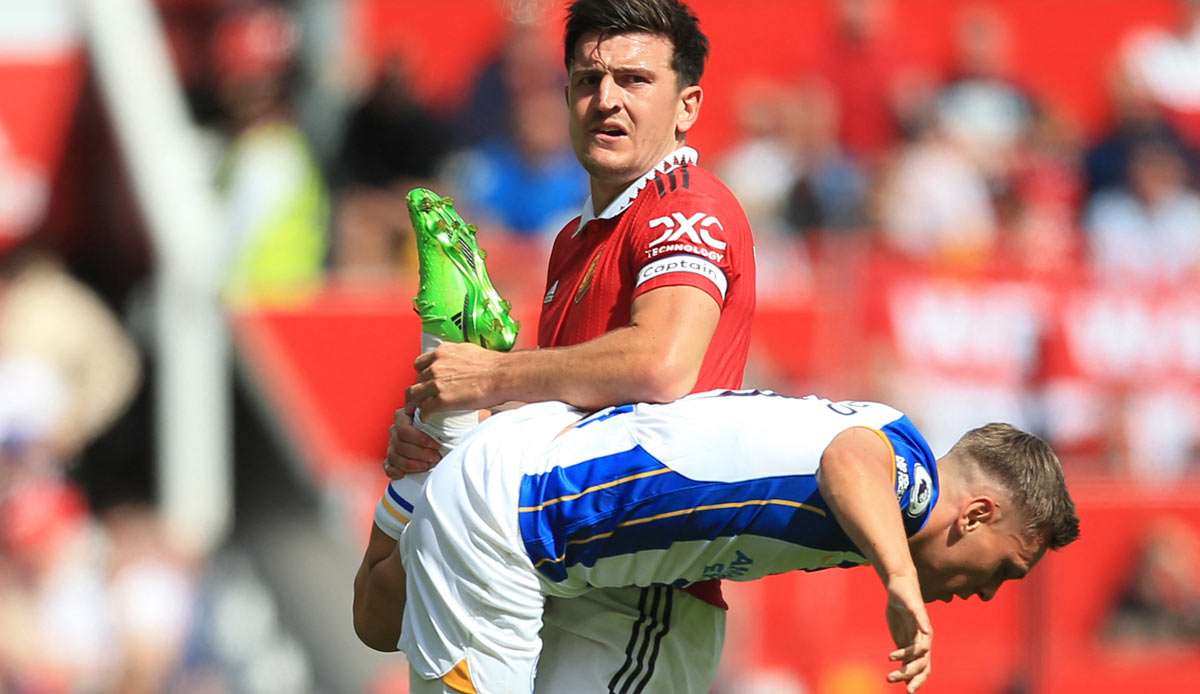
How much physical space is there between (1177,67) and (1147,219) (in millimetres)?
2417

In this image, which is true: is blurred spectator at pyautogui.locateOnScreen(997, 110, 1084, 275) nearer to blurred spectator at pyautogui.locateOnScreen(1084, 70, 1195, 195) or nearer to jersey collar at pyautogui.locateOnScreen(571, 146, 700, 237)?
blurred spectator at pyautogui.locateOnScreen(1084, 70, 1195, 195)

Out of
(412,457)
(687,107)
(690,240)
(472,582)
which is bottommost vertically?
(472,582)

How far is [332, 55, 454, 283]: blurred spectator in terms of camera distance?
1020cm

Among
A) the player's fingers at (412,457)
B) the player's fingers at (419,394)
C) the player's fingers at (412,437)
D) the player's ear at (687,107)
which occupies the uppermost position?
the player's ear at (687,107)

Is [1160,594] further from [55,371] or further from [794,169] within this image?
[55,371]

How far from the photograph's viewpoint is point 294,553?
9.22 meters

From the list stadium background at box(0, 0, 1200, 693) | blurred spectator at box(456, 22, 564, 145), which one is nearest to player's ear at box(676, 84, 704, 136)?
stadium background at box(0, 0, 1200, 693)

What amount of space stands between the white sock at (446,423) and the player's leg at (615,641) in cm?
44

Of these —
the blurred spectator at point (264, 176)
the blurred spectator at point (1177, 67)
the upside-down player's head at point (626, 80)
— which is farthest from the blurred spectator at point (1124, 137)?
the upside-down player's head at point (626, 80)

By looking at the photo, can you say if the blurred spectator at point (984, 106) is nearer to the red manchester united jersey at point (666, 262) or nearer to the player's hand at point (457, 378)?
the red manchester united jersey at point (666, 262)

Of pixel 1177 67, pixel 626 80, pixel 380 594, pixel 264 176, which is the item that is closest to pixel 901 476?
pixel 626 80

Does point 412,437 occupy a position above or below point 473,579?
above

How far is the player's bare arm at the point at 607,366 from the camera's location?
4.23m

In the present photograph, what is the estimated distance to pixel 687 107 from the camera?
470 cm
